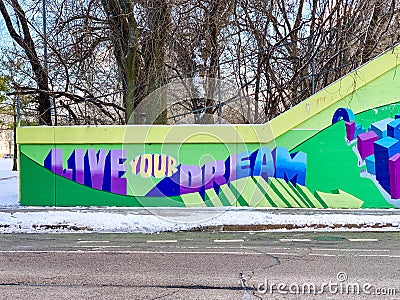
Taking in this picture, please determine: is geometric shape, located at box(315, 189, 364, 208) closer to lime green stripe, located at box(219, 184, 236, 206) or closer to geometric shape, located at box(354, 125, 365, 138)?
geometric shape, located at box(354, 125, 365, 138)

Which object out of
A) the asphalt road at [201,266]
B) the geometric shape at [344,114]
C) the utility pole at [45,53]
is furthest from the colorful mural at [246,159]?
the asphalt road at [201,266]

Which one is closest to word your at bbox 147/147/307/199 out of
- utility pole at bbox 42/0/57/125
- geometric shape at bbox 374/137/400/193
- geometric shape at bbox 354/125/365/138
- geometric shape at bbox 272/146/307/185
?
geometric shape at bbox 272/146/307/185

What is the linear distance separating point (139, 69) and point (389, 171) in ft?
25.6

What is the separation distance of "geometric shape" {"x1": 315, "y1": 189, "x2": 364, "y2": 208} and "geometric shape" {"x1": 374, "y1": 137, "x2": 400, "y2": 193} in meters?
0.82

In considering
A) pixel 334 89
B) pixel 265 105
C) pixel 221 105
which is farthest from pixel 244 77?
pixel 334 89

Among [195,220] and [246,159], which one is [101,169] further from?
[246,159]

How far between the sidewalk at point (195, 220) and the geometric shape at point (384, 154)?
0.91 meters

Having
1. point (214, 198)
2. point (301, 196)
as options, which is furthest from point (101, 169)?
point (301, 196)

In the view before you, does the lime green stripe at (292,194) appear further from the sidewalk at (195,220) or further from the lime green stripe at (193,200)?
the lime green stripe at (193,200)

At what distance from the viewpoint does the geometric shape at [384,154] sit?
1238cm

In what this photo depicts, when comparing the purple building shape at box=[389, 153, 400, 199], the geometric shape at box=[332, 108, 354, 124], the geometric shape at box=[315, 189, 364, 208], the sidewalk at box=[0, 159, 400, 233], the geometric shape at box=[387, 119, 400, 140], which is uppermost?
the geometric shape at box=[332, 108, 354, 124]

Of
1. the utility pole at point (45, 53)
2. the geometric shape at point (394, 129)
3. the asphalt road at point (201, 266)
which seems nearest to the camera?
the asphalt road at point (201, 266)

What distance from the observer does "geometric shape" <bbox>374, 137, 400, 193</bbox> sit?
12.4 m

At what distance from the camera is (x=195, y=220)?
10.9m
